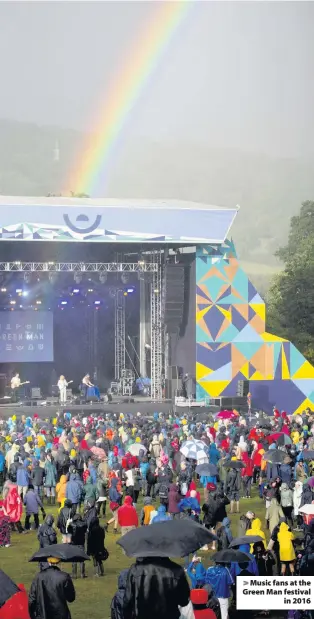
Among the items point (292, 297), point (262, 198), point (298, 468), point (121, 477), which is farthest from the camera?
point (262, 198)

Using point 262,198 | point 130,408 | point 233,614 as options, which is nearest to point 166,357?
point 130,408

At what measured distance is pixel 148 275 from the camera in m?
41.6

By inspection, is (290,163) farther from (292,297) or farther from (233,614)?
(233,614)

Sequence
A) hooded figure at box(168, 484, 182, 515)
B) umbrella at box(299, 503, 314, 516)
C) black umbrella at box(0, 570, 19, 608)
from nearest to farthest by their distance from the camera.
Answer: black umbrella at box(0, 570, 19, 608) → umbrella at box(299, 503, 314, 516) → hooded figure at box(168, 484, 182, 515)

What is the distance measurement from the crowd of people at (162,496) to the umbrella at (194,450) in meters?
0.03

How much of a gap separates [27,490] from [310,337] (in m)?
44.5

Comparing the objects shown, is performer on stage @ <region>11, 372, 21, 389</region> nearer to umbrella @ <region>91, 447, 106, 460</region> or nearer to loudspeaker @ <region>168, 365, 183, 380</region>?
loudspeaker @ <region>168, 365, 183, 380</region>

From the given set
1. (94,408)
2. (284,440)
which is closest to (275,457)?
(284,440)

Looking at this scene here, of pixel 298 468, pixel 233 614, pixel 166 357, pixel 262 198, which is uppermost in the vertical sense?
pixel 262 198

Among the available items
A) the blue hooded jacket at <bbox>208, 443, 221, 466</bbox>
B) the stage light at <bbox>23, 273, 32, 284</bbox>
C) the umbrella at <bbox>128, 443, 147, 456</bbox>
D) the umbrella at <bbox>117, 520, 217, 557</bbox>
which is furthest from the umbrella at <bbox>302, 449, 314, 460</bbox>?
the stage light at <bbox>23, 273, 32, 284</bbox>

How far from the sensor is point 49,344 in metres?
41.5

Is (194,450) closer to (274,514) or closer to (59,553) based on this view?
(274,514)

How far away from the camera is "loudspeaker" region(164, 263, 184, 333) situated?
39.9 meters

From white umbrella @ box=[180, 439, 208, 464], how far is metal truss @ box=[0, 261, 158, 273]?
685 inches
